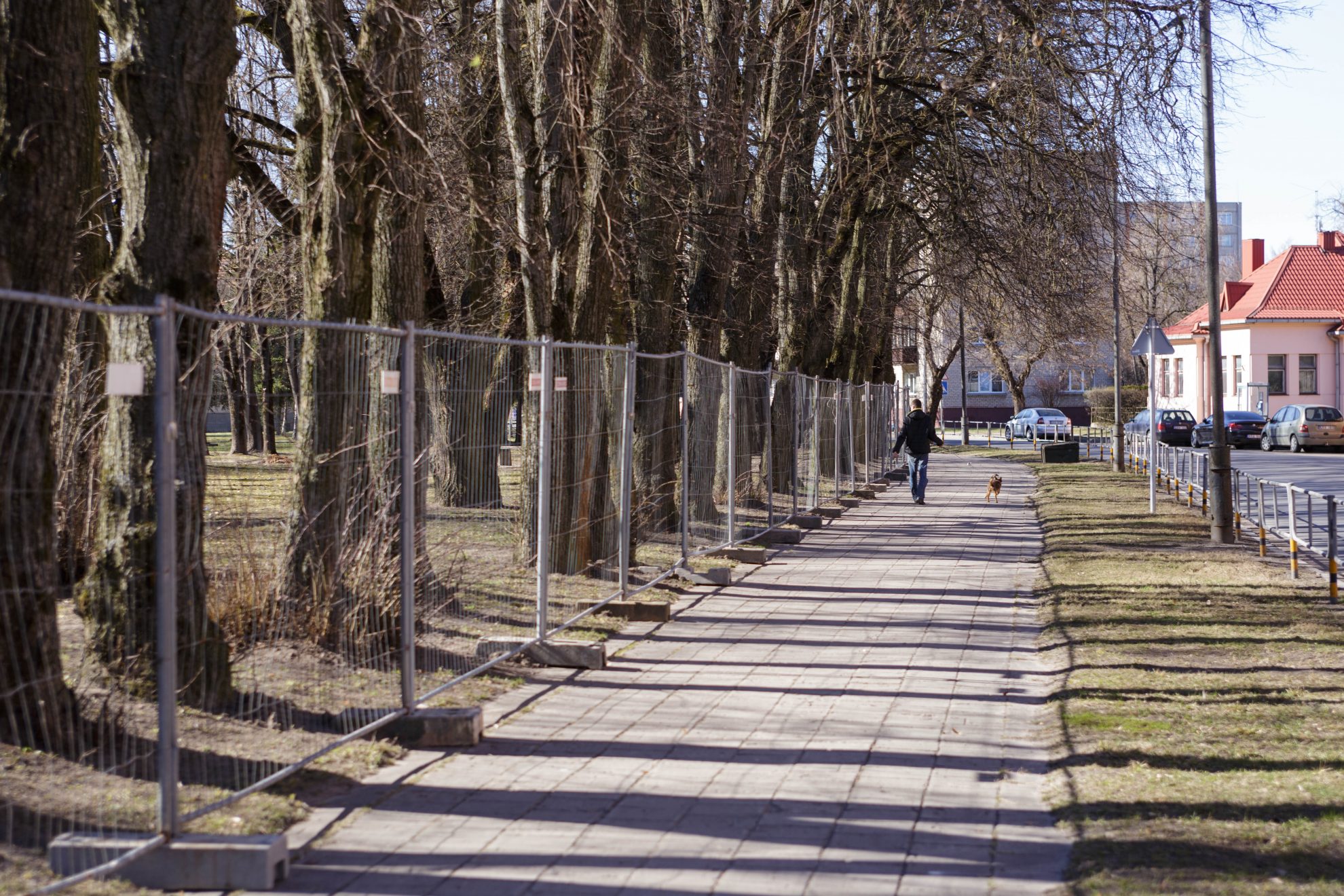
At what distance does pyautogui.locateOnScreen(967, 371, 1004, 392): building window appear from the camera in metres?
96.8

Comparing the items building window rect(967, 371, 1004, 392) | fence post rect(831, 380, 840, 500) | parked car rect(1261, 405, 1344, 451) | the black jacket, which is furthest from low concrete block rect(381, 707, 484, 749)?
building window rect(967, 371, 1004, 392)

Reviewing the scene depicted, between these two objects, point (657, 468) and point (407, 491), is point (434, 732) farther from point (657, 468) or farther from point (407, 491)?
point (657, 468)

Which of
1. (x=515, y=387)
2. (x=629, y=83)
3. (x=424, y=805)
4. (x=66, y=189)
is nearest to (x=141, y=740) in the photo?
(x=424, y=805)

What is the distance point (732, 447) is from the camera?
15609 mm

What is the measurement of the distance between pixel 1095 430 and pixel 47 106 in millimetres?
71573

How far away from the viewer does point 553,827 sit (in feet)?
19.3

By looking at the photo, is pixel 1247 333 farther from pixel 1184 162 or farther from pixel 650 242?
pixel 650 242

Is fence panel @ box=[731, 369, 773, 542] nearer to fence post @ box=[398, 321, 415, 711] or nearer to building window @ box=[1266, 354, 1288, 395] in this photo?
fence post @ box=[398, 321, 415, 711]

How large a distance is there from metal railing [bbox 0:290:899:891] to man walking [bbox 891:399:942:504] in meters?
13.1

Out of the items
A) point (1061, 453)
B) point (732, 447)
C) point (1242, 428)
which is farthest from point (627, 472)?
point (1242, 428)

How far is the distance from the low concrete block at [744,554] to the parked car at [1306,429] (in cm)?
3792

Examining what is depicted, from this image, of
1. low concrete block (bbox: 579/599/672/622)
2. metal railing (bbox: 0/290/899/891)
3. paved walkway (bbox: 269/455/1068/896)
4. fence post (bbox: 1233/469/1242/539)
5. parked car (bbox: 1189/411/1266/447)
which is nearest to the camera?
paved walkway (bbox: 269/455/1068/896)

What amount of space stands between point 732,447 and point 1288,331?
5152 cm

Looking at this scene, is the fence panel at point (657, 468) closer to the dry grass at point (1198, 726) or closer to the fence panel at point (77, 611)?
the dry grass at point (1198, 726)
